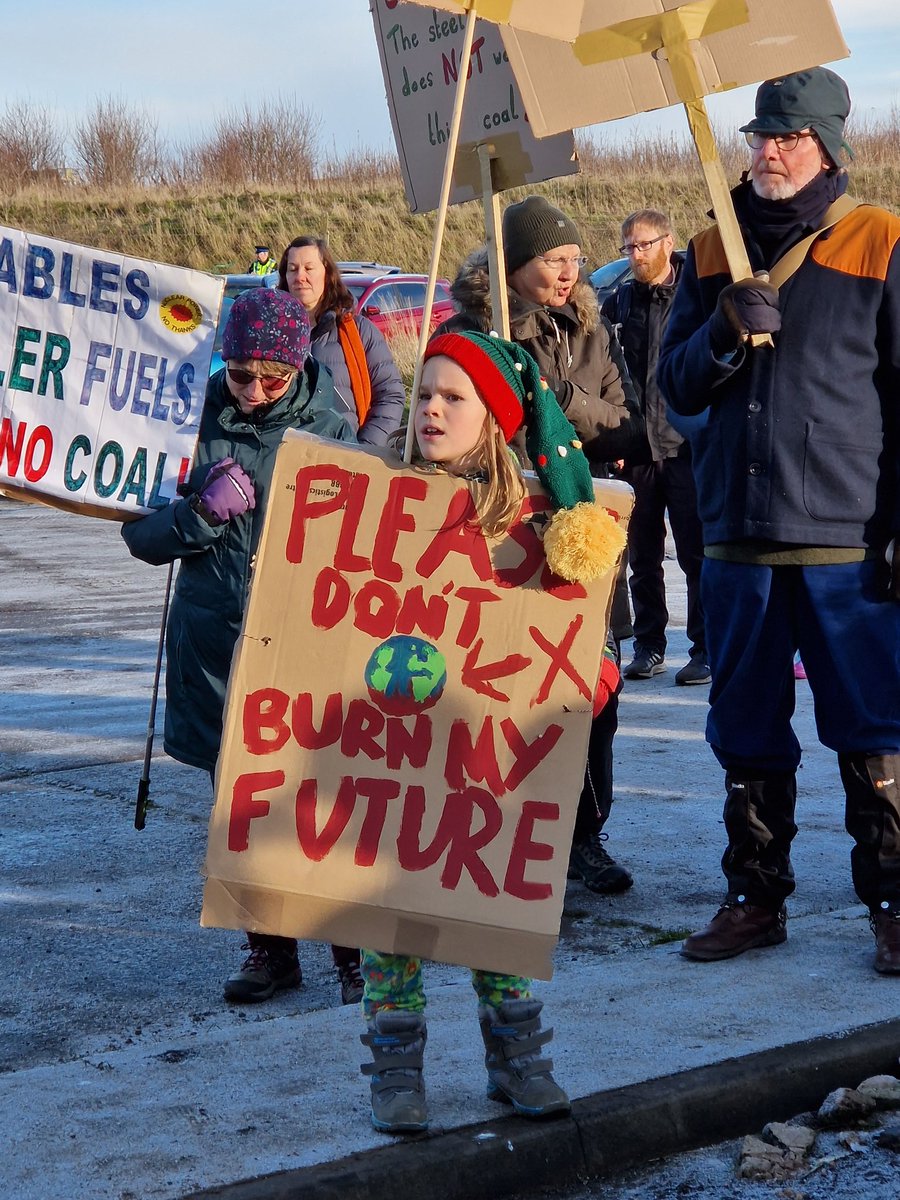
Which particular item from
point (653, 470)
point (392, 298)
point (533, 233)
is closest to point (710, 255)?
point (533, 233)

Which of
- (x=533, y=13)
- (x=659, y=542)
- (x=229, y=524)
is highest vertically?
(x=533, y=13)

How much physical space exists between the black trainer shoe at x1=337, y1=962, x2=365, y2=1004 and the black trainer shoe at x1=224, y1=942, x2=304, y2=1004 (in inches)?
6.3

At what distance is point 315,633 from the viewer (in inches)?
126

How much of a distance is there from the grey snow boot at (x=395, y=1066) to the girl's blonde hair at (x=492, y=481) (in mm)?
1002

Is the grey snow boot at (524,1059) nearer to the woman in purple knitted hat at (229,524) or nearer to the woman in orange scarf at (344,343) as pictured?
the woman in purple knitted hat at (229,524)

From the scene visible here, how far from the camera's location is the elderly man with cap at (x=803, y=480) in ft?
13.3

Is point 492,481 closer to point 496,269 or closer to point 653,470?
point 496,269

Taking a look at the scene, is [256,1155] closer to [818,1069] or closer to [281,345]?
[818,1069]

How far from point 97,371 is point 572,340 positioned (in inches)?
58.1

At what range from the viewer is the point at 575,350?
16.5 ft

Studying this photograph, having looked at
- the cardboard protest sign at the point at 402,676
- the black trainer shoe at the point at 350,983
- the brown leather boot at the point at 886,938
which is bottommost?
the brown leather boot at the point at 886,938

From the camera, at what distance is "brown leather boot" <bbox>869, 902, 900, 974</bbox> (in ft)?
13.3

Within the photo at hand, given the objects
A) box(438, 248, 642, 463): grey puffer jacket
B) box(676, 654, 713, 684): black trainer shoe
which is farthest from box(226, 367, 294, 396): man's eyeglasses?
box(676, 654, 713, 684): black trainer shoe

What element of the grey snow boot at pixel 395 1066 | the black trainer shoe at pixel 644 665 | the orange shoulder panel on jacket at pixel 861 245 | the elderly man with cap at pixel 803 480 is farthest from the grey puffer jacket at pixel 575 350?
the black trainer shoe at pixel 644 665
